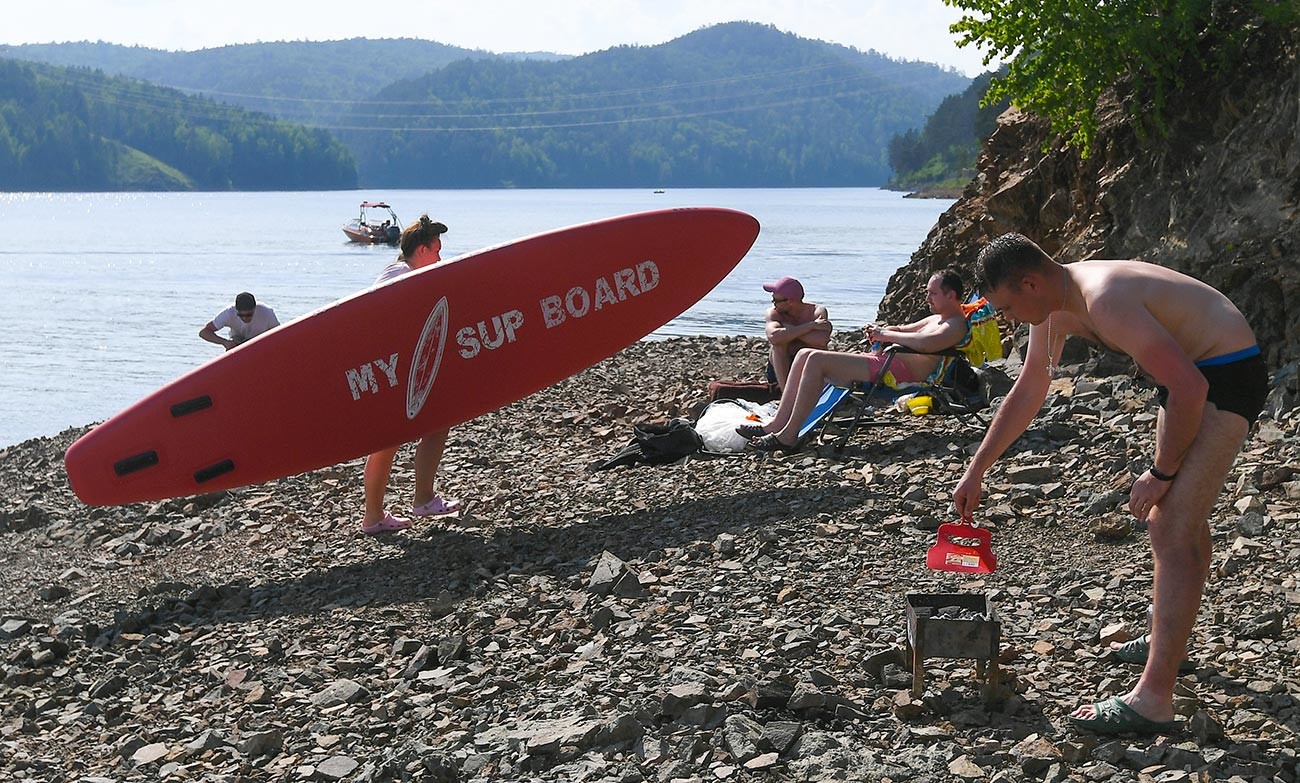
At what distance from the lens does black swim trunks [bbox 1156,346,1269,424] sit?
4.35 m

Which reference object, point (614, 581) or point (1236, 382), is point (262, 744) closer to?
point (614, 581)

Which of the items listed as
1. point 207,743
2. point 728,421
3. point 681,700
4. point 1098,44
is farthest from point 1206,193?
point 207,743

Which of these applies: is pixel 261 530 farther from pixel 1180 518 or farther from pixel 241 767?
pixel 1180 518

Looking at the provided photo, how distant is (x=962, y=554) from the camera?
5566mm

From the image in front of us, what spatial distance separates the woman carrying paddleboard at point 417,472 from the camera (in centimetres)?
862

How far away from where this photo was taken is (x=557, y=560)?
24.8 feet

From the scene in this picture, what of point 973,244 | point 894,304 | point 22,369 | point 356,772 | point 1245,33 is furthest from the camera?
point 22,369

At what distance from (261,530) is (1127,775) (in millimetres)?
6852

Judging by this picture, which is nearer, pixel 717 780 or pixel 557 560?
pixel 717 780

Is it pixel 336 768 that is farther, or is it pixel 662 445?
pixel 662 445

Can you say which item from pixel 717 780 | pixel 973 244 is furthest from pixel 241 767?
pixel 973 244

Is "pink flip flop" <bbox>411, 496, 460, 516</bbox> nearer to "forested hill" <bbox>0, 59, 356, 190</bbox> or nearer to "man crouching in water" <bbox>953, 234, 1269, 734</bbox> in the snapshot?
"man crouching in water" <bbox>953, 234, 1269, 734</bbox>

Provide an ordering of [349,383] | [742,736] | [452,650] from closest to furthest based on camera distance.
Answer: [742,736]
[452,650]
[349,383]

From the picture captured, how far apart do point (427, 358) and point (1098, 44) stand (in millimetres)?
6627
